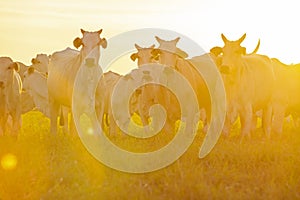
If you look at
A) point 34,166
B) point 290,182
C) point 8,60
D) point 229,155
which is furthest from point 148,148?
point 8,60

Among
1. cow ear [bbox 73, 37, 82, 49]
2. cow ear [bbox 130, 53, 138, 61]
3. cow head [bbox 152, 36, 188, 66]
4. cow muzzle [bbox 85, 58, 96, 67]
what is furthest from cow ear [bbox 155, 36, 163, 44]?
cow ear [bbox 73, 37, 82, 49]

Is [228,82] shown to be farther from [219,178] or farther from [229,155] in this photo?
[219,178]

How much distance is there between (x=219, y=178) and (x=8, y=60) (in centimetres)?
831

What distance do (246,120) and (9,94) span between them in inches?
238

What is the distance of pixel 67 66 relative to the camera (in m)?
15.1

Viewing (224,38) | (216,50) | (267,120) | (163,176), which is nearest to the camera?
(163,176)

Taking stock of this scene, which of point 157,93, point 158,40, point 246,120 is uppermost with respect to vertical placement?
point 158,40

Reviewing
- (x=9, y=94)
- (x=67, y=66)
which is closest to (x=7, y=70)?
(x=9, y=94)

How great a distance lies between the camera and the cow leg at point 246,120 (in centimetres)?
1371

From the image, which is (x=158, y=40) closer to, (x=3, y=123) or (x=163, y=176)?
(x=3, y=123)

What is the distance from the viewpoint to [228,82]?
46.4 ft

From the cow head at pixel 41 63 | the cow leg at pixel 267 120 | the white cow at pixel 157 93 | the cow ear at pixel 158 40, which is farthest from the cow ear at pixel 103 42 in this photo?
the cow head at pixel 41 63

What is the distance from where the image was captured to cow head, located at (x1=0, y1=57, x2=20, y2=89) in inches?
578

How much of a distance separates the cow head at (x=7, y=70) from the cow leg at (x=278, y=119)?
23.3ft
